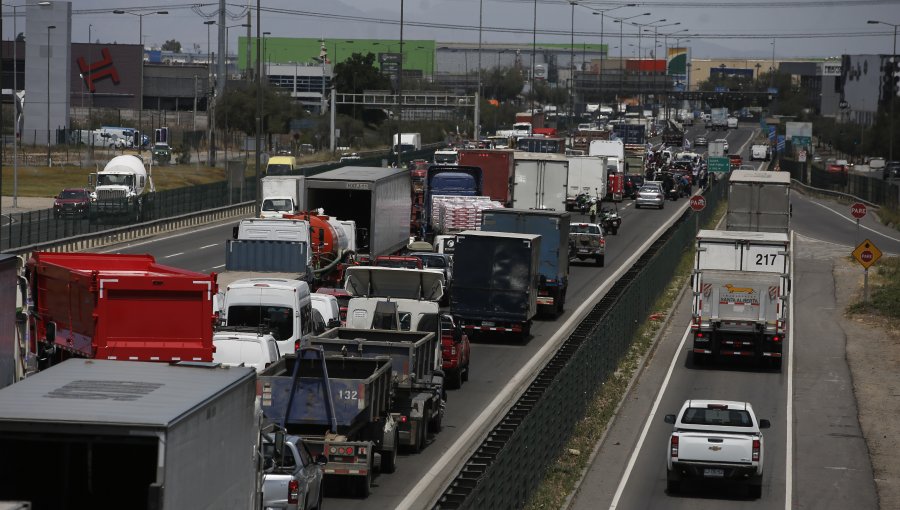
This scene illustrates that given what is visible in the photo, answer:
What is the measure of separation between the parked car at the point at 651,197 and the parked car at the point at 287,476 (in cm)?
6828

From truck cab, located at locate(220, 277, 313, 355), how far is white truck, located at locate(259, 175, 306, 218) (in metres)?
26.6

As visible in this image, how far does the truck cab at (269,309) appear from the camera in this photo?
1017 inches

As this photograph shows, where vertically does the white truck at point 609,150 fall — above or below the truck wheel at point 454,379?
above

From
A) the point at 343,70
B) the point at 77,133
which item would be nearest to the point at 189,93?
the point at 343,70

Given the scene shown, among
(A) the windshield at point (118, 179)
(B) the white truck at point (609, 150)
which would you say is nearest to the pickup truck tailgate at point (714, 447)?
(A) the windshield at point (118, 179)

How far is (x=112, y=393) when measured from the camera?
1174cm

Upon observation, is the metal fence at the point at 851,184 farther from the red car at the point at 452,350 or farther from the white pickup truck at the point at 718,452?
the white pickup truck at the point at 718,452

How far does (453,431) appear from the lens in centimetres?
2553

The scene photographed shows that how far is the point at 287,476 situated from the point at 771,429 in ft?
46.7

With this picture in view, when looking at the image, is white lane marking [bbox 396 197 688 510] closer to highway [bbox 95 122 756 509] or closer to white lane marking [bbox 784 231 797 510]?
highway [bbox 95 122 756 509]

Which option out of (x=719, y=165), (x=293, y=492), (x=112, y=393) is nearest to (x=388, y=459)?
(x=293, y=492)

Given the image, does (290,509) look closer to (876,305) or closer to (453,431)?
(453,431)

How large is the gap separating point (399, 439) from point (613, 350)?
10267 millimetres

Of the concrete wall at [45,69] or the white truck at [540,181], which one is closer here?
the white truck at [540,181]
